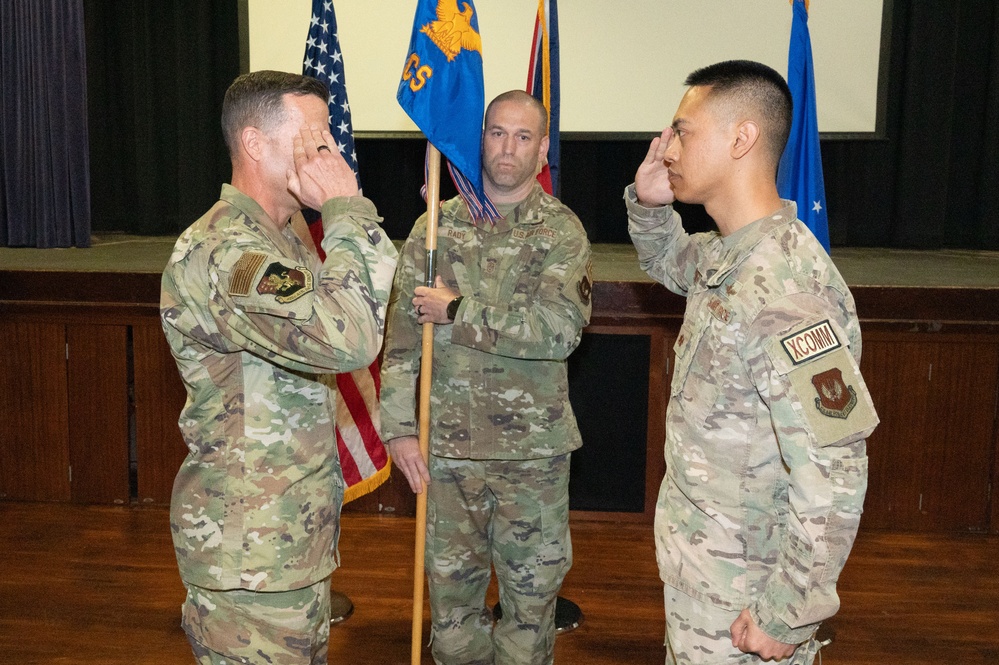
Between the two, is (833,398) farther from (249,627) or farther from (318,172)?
(249,627)

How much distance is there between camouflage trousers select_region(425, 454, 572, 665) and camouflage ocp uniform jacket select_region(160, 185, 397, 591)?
0.79 metres

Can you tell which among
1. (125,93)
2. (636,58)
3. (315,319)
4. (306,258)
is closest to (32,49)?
(125,93)

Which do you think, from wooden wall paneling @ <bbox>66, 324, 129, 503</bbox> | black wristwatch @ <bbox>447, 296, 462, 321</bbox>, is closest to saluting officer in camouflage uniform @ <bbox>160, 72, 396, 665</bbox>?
black wristwatch @ <bbox>447, 296, 462, 321</bbox>

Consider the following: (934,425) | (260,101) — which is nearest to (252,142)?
(260,101)

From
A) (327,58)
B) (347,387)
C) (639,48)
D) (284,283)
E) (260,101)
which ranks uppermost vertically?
(639,48)

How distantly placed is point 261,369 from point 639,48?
4.17 metres

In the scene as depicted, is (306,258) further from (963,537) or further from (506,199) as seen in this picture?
(963,537)

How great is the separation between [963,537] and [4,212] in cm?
530

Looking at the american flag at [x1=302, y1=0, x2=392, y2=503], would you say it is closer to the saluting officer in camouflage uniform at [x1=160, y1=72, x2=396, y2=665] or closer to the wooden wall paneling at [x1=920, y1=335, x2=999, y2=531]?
the saluting officer in camouflage uniform at [x1=160, y1=72, x2=396, y2=665]

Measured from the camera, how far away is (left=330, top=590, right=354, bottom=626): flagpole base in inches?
112

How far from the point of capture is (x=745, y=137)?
4.84 feet

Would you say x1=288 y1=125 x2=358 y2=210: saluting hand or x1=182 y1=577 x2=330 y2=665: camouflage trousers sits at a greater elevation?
x1=288 y1=125 x2=358 y2=210: saluting hand

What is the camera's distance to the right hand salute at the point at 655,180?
1739mm

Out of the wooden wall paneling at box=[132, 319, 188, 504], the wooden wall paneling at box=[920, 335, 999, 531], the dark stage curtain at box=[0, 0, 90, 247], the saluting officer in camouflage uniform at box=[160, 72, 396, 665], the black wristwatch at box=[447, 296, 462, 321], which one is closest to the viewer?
the saluting officer in camouflage uniform at box=[160, 72, 396, 665]
